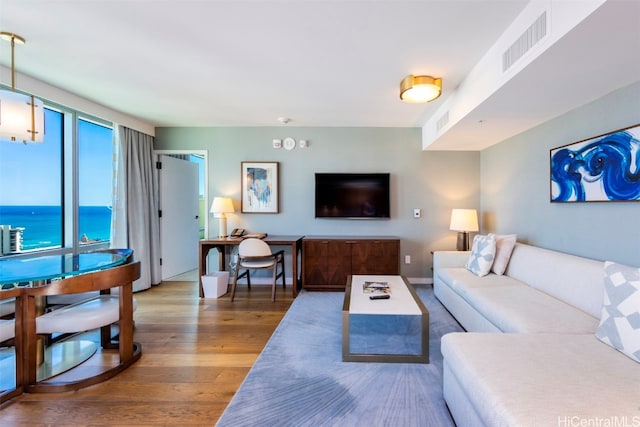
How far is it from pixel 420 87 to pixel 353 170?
1783 mm

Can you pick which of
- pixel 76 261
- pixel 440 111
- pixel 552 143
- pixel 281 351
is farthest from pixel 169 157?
pixel 552 143

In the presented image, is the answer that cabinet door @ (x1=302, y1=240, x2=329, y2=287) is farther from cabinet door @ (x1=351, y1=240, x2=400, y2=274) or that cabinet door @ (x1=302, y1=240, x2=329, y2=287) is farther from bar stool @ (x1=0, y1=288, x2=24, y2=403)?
bar stool @ (x1=0, y1=288, x2=24, y2=403)

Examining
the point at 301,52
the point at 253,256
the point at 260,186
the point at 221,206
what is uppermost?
the point at 301,52

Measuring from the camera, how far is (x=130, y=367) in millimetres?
2025

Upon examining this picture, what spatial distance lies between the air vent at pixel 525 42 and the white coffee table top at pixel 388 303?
1.80 meters

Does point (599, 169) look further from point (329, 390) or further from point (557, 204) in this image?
point (329, 390)

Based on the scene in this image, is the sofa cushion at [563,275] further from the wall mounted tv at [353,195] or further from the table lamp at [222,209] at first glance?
the table lamp at [222,209]

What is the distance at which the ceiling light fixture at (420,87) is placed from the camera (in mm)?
2479

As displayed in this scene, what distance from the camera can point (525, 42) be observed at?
1.69 metres

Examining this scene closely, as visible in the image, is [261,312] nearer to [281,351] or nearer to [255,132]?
[281,351]

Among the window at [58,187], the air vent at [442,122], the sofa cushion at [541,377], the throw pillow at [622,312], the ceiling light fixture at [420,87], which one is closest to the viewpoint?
the sofa cushion at [541,377]

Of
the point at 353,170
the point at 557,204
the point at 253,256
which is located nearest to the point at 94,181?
the point at 253,256

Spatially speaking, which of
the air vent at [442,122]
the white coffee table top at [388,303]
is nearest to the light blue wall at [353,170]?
the air vent at [442,122]

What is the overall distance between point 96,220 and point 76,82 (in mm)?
1599
